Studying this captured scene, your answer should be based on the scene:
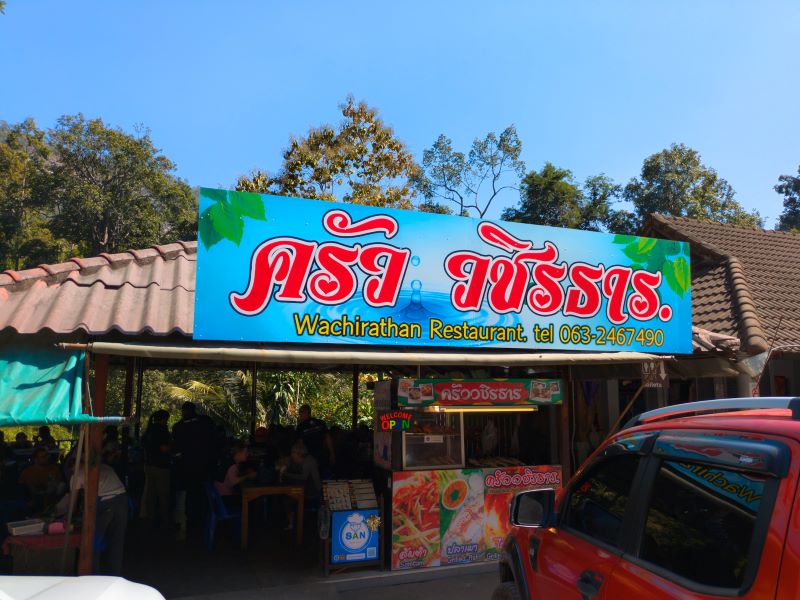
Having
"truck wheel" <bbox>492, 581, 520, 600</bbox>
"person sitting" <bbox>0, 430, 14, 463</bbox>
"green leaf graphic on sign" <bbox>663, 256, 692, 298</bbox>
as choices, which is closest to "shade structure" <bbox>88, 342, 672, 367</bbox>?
"green leaf graphic on sign" <bbox>663, 256, 692, 298</bbox>

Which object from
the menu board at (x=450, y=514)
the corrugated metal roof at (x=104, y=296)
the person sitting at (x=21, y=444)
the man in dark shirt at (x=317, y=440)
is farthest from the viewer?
the person sitting at (x=21, y=444)

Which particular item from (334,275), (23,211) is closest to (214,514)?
(334,275)

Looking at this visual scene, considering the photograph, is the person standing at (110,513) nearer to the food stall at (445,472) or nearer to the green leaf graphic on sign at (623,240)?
the food stall at (445,472)

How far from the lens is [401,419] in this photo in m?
7.41

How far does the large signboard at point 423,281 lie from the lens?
6.36 metres

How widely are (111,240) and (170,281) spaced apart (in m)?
27.5

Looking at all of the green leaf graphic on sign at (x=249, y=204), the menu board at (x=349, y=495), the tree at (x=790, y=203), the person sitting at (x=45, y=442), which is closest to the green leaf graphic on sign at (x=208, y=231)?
the green leaf graphic on sign at (x=249, y=204)

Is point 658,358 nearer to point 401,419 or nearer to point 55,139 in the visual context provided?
point 401,419

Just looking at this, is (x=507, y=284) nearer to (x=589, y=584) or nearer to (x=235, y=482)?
(x=235, y=482)

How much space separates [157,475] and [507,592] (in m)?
7.87

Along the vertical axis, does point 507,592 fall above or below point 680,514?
below

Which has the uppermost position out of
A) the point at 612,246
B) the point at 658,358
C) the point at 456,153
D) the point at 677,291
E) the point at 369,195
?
the point at 456,153

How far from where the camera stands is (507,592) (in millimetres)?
3805

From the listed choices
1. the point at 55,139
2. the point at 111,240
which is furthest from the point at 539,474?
A: the point at 55,139
